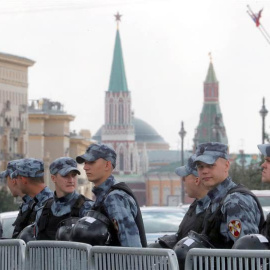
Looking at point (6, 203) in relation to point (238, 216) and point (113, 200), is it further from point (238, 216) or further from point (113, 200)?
point (238, 216)

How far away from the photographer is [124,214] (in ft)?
40.2

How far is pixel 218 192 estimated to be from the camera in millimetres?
11922

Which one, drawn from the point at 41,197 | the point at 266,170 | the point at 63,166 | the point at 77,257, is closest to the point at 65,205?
the point at 63,166

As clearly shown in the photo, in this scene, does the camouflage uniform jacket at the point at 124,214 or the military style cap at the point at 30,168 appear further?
the military style cap at the point at 30,168

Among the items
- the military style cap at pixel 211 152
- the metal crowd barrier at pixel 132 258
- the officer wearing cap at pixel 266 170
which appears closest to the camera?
the metal crowd barrier at pixel 132 258

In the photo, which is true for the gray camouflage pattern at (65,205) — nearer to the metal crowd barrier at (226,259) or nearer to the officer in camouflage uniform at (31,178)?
the officer in camouflage uniform at (31,178)

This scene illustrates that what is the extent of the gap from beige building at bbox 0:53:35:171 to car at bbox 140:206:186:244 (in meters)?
103

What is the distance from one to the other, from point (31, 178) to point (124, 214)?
2.82 m

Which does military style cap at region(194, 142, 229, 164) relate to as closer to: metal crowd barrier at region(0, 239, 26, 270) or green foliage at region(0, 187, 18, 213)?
metal crowd barrier at region(0, 239, 26, 270)

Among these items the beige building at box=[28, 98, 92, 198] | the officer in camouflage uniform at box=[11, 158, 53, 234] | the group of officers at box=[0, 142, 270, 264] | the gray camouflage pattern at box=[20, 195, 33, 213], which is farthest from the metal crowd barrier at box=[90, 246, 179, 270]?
the beige building at box=[28, 98, 92, 198]

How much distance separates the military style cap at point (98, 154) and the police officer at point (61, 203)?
90 cm

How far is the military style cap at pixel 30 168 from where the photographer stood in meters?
14.9

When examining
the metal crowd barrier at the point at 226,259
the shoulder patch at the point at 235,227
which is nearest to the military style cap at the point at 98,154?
the shoulder patch at the point at 235,227

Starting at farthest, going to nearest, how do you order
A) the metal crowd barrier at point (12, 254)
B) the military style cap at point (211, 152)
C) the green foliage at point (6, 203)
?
the green foliage at point (6, 203), the metal crowd barrier at point (12, 254), the military style cap at point (211, 152)
